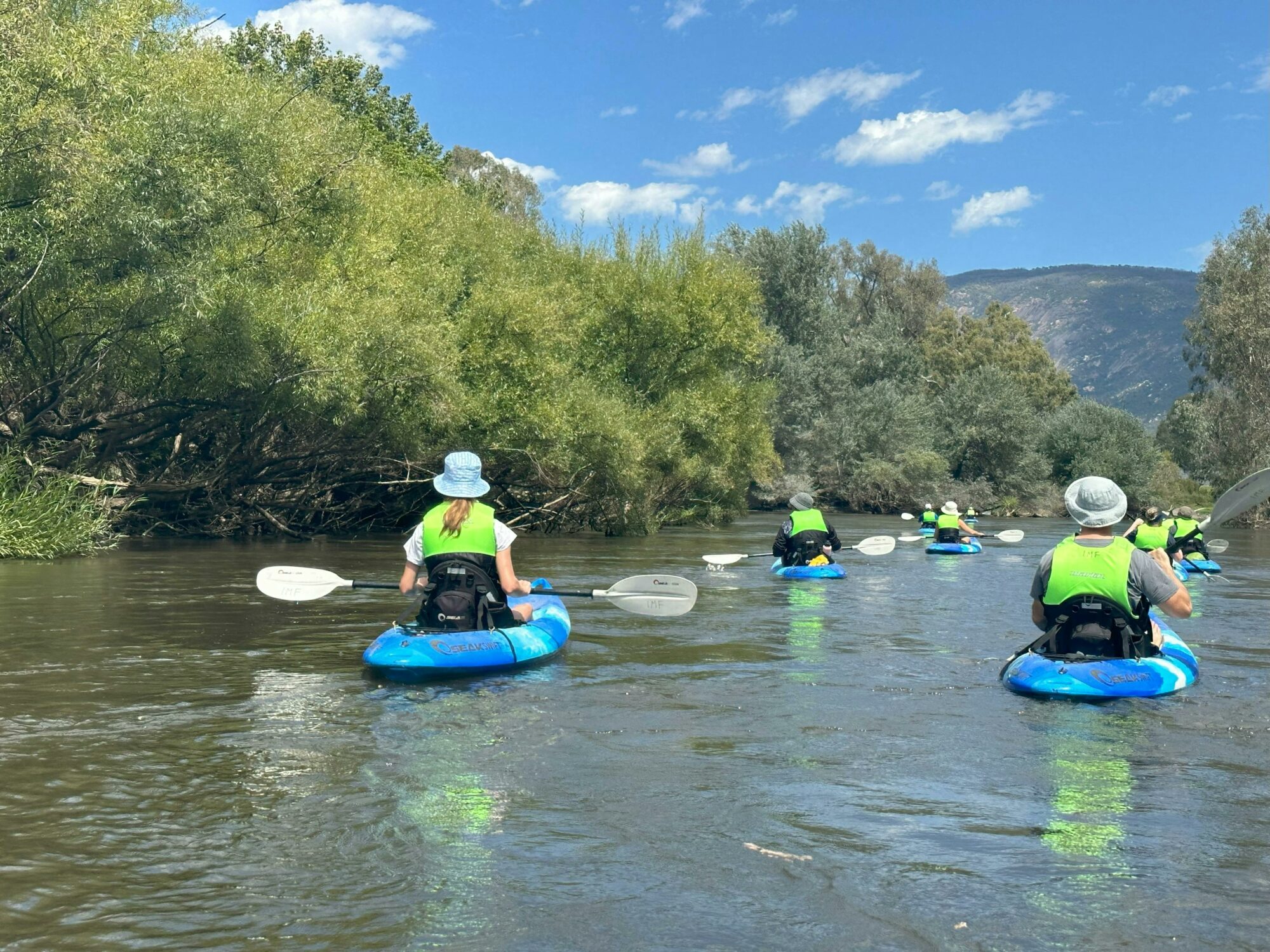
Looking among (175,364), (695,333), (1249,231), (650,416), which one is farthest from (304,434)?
(1249,231)

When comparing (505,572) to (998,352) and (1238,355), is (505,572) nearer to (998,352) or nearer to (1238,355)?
(1238,355)

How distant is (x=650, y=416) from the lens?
31734mm

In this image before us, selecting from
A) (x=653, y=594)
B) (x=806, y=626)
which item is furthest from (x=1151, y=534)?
(x=653, y=594)

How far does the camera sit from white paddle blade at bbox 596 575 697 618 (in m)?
10.9

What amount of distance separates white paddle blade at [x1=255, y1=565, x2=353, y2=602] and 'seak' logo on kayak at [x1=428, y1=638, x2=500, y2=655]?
7.58ft

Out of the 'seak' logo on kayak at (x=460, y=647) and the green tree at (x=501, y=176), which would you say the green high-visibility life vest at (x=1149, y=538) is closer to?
the 'seak' logo on kayak at (x=460, y=647)

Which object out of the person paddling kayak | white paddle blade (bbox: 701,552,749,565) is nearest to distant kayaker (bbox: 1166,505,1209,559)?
the person paddling kayak

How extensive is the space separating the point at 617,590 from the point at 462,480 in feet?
9.35

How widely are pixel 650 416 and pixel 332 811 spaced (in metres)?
26.7

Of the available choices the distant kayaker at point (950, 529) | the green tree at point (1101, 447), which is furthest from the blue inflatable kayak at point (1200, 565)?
the green tree at point (1101, 447)

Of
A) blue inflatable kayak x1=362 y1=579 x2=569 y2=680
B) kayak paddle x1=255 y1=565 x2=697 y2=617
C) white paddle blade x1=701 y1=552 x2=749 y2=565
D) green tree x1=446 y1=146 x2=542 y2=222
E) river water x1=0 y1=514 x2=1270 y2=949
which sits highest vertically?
green tree x1=446 y1=146 x2=542 y2=222

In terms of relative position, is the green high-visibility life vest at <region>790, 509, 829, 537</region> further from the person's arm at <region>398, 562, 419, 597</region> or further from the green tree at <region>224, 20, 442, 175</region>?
the green tree at <region>224, 20, 442, 175</region>

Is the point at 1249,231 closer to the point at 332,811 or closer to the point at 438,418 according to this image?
the point at 438,418

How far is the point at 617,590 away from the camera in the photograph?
36.5ft
